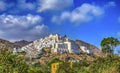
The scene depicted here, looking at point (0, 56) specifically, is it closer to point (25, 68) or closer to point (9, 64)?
point (9, 64)

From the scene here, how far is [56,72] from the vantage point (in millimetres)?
49500

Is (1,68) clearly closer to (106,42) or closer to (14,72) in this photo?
(14,72)

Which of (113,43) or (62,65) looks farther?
(113,43)

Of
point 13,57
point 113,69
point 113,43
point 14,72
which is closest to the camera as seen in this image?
point 14,72

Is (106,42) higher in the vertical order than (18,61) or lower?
higher

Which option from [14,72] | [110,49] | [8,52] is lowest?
[14,72]

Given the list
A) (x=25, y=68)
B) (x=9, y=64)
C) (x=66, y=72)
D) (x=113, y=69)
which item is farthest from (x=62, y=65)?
(x=9, y=64)

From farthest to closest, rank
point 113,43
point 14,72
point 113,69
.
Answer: point 113,43 < point 113,69 < point 14,72

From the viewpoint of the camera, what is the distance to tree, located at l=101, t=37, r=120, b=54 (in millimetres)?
89875

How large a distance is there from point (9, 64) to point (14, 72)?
4.24ft

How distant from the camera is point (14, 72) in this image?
107 ft

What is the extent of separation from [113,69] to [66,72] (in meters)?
9.65

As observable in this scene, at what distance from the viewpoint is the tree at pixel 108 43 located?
8988cm

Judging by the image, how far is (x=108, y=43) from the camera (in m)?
91.7
